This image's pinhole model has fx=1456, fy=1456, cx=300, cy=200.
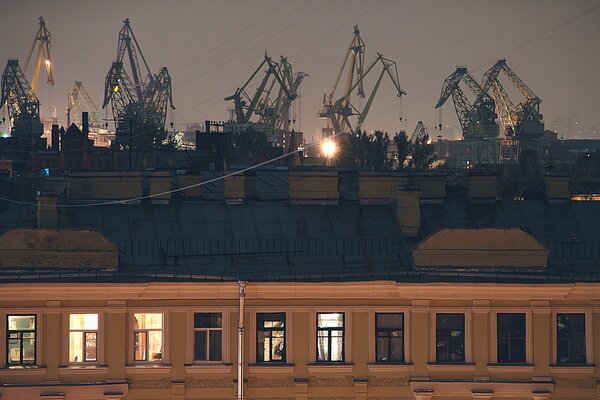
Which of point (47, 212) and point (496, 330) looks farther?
point (47, 212)

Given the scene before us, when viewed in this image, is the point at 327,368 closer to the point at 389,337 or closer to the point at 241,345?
the point at 389,337

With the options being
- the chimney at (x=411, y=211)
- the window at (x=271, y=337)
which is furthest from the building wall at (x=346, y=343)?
the chimney at (x=411, y=211)

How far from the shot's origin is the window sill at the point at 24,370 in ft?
98.3

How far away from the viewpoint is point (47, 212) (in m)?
33.5

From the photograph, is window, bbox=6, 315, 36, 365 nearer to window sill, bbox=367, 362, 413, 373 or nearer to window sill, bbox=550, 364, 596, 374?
window sill, bbox=367, 362, 413, 373

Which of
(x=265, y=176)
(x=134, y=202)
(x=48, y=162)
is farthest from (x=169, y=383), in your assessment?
(x=48, y=162)

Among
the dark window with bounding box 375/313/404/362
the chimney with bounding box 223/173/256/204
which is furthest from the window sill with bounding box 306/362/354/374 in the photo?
the chimney with bounding box 223/173/256/204

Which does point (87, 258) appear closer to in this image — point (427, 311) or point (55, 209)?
point (55, 209)

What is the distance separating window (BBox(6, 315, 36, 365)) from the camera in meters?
30.1

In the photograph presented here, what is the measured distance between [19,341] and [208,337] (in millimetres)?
3924

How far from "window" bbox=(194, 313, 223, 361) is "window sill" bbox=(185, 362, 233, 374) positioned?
0.75 feet

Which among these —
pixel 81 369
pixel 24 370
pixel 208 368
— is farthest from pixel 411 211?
pixel 24 370

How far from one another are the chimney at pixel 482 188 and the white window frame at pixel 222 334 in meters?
8.56

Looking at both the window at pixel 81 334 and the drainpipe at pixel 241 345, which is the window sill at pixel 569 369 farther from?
the window at pixel 81 334
